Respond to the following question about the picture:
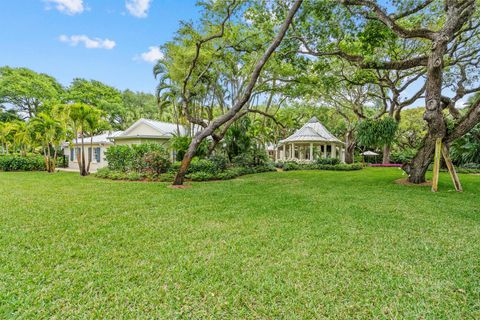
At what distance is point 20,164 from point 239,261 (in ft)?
66.2

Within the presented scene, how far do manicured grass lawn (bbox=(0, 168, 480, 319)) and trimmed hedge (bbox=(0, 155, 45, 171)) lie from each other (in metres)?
13.9

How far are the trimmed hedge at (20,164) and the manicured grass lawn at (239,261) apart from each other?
45.7ft

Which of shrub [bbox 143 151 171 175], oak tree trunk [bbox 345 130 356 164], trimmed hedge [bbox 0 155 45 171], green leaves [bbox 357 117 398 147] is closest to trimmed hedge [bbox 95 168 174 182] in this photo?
shrub [bbox 143 151 171 175]

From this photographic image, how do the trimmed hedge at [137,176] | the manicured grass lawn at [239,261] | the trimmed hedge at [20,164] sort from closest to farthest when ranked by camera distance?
1. the manicured grass lawn at [239,261]
2. the trimmed hedge at [137,176]
3. the trimmed hedge at [20,164]

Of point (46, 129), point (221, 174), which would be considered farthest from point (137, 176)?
point (46, 129)

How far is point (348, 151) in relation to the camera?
82.8ft

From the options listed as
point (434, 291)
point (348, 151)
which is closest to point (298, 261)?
point (434, 291)

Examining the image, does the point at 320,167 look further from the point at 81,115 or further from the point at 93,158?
the point at 93,158

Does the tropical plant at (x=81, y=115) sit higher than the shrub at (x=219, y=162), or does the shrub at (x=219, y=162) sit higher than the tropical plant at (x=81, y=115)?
the tropical plant at (x=81, y=115)

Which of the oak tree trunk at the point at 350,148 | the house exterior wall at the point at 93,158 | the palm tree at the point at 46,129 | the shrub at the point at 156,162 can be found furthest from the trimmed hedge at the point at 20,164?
the oak tree trunk at the point at 350,148

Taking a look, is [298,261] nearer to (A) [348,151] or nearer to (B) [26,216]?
(B) [26,216]

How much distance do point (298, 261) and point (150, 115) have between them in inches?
1365

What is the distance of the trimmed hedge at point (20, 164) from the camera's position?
16.4 meters

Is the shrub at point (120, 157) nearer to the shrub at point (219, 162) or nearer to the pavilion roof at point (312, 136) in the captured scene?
the shrub at point (219, 162)
